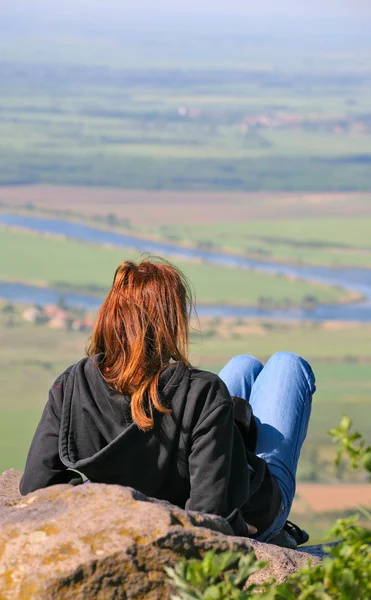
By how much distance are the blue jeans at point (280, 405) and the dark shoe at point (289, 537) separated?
0.34 feet

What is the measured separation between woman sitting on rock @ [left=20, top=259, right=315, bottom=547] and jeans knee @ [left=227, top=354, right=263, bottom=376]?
Answer: 1107 mm

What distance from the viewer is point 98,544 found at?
6.69ft

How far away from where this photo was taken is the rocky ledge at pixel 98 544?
6.54 feet

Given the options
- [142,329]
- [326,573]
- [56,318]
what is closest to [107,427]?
[142,329]

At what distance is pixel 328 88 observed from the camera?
6919 inches

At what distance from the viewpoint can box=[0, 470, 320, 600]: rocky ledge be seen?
1.99m

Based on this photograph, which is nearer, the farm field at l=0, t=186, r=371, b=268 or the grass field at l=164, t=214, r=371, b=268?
the grass field at l=164, t=214, r=371, b=268

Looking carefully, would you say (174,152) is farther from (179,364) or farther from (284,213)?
(179,364)

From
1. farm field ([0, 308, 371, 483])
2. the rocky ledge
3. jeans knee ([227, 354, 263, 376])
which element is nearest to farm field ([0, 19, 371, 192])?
farm field ([0, 308, 371, 483])

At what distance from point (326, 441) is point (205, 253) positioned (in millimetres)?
42837

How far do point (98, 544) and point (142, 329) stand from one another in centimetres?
82

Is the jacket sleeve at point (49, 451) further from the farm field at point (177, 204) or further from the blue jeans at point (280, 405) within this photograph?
the farm field at point (177, 204)

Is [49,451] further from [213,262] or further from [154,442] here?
[213,262]

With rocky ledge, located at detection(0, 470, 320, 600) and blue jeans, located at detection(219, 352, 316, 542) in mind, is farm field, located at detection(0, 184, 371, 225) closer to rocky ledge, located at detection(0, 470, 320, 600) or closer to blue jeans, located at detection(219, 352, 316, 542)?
blue jeans, located at detection(219, 352, 316, 542)
